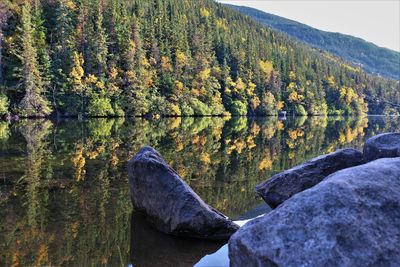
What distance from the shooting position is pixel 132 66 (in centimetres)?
7481

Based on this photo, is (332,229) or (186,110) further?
(186,110)

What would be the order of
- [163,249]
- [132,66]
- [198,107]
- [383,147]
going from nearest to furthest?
1. [163,249]
2. [383,147]
3. [132,66]
4. [198,107]

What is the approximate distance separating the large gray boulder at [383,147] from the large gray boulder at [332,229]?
14.8ft

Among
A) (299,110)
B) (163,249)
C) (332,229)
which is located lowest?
(299,110)

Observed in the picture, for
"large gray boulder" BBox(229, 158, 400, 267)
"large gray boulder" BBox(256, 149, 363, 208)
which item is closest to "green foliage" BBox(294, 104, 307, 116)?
"large gray boulder" BBox(256, 149, 363, 208)

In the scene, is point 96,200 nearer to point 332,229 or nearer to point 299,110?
point 332,229

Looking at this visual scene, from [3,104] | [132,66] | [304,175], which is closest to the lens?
[304,175]

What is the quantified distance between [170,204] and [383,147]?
5596 millimetres

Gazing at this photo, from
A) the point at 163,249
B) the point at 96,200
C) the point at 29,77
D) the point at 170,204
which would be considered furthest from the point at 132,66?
the point at 163,249

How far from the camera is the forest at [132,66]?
196 feet

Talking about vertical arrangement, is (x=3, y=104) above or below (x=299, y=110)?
above

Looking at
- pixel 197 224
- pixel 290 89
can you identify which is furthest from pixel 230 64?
pixel 197 224

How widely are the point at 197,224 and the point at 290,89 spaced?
121 metres

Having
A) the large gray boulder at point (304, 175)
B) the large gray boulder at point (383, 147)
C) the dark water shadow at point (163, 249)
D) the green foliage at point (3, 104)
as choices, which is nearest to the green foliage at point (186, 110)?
the green foliage at point (3, 104)
